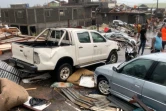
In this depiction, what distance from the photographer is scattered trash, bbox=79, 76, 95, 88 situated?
6915mm

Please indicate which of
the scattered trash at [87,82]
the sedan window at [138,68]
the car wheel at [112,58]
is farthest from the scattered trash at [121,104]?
the car wheel at [112,58]

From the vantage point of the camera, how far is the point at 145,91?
15.1 ft

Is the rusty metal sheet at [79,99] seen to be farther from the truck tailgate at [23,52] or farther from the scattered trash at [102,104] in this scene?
the truck tailgate at [23,52]

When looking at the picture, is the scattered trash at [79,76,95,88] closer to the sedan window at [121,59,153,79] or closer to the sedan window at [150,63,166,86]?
the sedan window at [121,59,153,79]

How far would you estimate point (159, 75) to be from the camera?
4426 millimetres

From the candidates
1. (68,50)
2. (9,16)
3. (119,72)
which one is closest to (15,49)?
(68,50)

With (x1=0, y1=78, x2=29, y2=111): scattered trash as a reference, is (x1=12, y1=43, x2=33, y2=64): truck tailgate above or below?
above

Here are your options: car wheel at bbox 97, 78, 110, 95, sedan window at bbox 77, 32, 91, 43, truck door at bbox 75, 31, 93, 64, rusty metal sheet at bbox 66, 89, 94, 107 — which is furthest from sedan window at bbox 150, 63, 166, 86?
sedan window at bbox 77, 32, 91, 43

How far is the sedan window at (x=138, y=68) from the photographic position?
477 centimetres

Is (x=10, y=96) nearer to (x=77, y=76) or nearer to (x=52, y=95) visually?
(x=52, y=95)

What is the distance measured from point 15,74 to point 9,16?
128 ft

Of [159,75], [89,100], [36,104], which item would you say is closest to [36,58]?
[36,104]

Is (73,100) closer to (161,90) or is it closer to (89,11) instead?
(161,90)

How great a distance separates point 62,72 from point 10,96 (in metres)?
2.48
